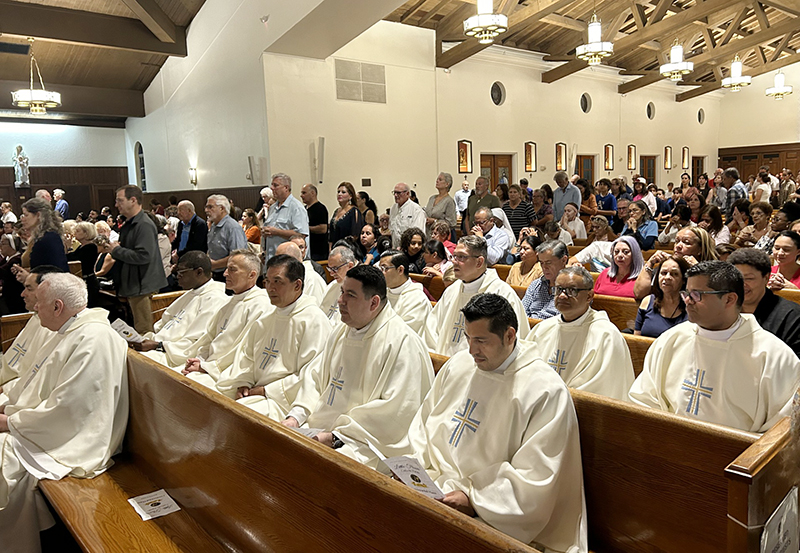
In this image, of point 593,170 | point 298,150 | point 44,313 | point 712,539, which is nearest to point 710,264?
point 712,539

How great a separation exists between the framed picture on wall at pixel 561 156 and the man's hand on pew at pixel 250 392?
46.5 ft

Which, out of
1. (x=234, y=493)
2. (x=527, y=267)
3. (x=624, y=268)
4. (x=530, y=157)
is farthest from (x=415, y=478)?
(x=530, y=157)

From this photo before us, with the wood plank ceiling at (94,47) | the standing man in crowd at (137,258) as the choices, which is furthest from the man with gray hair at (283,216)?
the wood plank ceiling at (94,47)

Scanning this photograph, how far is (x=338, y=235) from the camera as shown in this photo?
7.17 m

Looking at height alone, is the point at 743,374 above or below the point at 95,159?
below

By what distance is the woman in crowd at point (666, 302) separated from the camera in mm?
3324

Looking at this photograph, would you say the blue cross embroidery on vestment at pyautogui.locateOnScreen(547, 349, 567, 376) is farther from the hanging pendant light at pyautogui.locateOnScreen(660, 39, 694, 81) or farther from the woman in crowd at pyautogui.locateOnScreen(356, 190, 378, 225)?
the hanging pendant light at pyautogui.locateOnScreen(660, 39, 694, 81)

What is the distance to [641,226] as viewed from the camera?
22.6ft

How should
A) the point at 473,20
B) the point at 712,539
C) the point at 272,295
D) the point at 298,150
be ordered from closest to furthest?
1. the point at 712,539
2. the point at 272,295
3. the point at 473,20
4. the point at 298,150

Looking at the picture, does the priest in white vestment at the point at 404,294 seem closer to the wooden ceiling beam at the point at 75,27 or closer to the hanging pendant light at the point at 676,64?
the wooden ceiling beam at the point at 75,27

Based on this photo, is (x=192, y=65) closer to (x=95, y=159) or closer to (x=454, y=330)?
(x=95, y=159)

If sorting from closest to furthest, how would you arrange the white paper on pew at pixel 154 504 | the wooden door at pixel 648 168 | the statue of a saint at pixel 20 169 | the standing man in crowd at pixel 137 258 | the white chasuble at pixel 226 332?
the white paper on pew at pixel 154 504
the white chasuble at pixel 226 332
the standing man in crowd at pixel 137 258
the statue of a saint at pixel 20 169
the wooden door at pixel 648 168

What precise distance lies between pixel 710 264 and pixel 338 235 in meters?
5.28

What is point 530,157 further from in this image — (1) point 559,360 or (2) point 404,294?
(1) point 559,360
